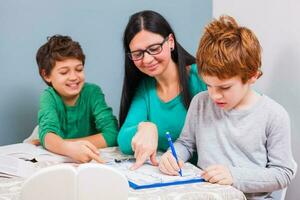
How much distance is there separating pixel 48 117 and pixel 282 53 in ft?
2.61

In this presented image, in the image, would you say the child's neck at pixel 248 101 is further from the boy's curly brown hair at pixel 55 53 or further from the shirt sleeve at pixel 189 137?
the boy's curly brown hair at pixel 55 53

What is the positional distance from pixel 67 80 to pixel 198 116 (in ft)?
1.73

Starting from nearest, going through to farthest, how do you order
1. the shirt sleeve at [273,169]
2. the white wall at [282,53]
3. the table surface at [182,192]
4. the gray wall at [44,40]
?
1. the table surface at [182,192]
2. the shirt sleeve at [273,169]
3. the white wall at [282,53]
4. the gray wall at [44,40]

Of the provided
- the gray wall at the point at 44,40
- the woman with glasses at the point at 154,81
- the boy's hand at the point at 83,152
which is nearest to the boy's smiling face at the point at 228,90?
the woman with glasses at the point at 154,81

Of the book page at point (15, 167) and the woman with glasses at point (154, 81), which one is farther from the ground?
the woman with glasses at point (154, 81)

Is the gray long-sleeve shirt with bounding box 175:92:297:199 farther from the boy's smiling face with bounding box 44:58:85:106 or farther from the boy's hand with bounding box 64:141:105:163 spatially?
the boy's smiling face with bounding box 44:58:85:106

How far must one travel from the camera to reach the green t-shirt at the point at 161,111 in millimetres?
1441

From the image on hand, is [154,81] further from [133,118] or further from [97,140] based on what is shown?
[97,140]

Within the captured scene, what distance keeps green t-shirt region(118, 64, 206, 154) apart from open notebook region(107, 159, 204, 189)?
259 mm

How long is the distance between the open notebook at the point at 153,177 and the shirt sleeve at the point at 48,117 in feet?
1.19

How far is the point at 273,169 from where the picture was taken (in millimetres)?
1104

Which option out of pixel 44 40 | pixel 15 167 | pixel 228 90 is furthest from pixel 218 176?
pixel 44 40

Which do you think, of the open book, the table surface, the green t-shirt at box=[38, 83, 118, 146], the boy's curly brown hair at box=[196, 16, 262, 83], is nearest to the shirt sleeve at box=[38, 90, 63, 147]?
the green t-shirt at box=[38, 83, 118, 146]

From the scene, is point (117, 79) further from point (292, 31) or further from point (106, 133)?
point (292, 31)
